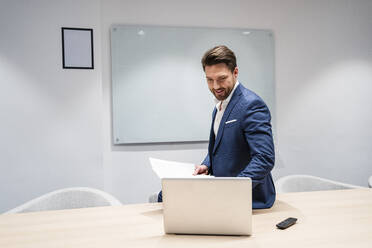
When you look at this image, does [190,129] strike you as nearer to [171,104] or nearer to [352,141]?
[171,104]

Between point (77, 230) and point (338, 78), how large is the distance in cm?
342

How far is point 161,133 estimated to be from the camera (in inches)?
128

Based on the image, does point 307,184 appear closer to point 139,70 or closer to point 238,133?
point 238,133

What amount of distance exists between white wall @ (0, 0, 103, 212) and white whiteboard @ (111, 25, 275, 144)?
0.22m

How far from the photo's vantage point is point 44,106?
2.95 m

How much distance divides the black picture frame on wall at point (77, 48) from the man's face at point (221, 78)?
166cm

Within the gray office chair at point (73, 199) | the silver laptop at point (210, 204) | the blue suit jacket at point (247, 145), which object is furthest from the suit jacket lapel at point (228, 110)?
the gray office chair at point (73, 199)

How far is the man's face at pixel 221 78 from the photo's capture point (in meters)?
1.73

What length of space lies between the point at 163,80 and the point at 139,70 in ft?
0.83

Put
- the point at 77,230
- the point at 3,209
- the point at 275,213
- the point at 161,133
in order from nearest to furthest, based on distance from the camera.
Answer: the point at 77,230, the point at 275,213, the point at 3,209, the point at 161,133

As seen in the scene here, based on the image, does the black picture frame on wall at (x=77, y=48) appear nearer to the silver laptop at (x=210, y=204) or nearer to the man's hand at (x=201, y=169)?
the man's hand at (x=201, y=169)

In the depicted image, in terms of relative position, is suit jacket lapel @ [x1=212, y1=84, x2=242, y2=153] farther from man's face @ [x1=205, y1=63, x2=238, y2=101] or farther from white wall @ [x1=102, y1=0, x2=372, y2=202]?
white wall @ [x1=102, y1=0, x2=372, y2=202]

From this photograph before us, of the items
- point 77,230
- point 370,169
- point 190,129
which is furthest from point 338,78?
point 77,230

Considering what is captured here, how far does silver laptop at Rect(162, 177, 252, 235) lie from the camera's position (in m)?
1.18
